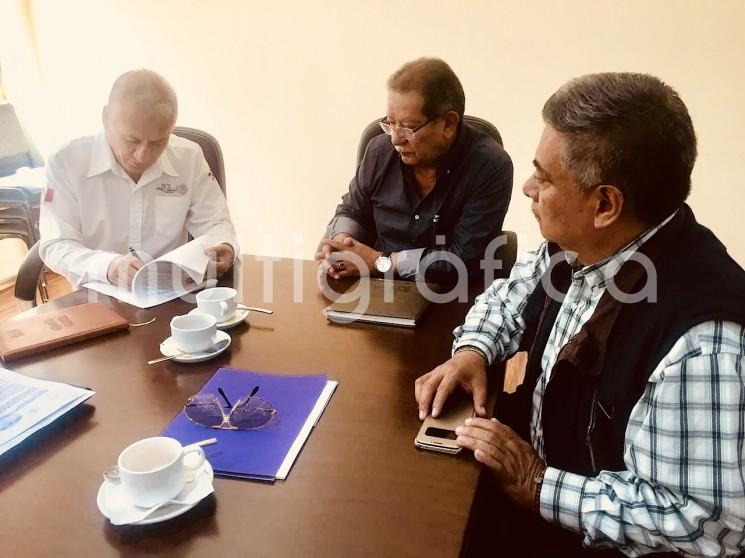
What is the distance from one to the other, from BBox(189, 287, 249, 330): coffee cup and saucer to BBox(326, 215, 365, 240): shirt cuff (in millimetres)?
699

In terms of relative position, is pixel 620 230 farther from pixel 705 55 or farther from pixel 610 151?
pixel 705 55

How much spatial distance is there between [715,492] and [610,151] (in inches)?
20.4

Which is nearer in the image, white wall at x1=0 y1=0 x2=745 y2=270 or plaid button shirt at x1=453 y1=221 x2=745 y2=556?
plaid button shirt at x1=453 y1=221 x2=745 y2=556

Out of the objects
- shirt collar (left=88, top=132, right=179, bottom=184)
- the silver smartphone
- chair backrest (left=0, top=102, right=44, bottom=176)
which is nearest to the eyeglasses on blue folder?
the silver smartphone

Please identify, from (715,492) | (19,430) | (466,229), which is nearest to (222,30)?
(466,229)

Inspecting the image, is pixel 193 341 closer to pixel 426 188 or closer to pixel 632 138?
pixel 632 138

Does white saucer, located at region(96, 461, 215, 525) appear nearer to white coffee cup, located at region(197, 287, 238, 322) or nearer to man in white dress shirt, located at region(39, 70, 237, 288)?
white coffee cup, located at region(197, 287, 238, 322)

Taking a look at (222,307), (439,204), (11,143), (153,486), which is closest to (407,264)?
(439,204)

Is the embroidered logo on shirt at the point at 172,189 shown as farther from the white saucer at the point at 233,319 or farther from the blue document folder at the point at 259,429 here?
the blue document folder at the point at 259,429

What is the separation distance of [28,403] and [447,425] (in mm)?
703

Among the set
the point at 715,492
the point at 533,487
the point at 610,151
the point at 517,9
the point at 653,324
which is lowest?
the point at 533,487

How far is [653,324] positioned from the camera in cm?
88

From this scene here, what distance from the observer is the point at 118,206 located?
5.75 feet

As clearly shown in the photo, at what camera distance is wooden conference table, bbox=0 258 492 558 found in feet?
2.34
